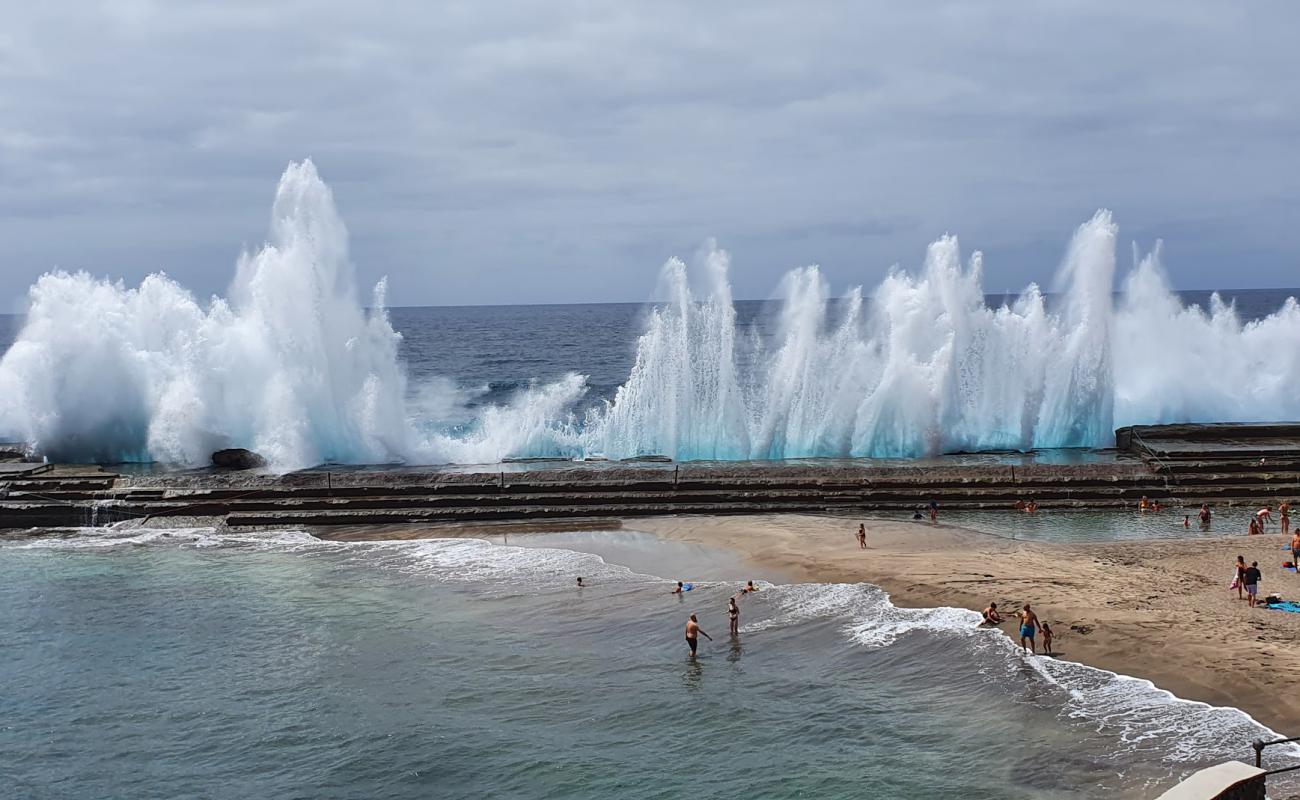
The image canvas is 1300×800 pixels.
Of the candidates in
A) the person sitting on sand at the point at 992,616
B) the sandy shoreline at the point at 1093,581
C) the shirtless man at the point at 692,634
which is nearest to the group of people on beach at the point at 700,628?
the shirtless man at the point at 692,634

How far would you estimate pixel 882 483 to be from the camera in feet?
95.6

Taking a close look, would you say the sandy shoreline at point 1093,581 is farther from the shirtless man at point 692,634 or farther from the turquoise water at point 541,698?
the shirtless man at point 692,634

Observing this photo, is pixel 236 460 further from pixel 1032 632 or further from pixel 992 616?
pixel 1032 632

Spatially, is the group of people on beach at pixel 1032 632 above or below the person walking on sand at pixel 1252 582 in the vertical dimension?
below

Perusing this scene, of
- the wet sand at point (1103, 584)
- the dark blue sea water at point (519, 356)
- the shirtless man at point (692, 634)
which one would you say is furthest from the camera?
the dark blue sea water at point (519, 356)

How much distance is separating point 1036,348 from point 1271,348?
15.0 meters

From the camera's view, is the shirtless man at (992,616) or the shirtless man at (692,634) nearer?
the shirtless man at (692,634)

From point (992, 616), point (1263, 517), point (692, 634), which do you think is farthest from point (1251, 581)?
point (692, 634)

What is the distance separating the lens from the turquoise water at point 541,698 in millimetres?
12914

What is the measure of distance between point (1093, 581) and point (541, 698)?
1048 centimetres

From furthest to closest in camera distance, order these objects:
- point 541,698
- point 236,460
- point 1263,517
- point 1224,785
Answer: point 236,460
point 1263,517
point 541,698
point 1224,785

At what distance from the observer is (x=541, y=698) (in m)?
15.4

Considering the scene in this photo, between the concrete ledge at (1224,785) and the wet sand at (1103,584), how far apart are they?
13.6 feet

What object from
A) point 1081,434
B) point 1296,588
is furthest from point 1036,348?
point 1296,588
